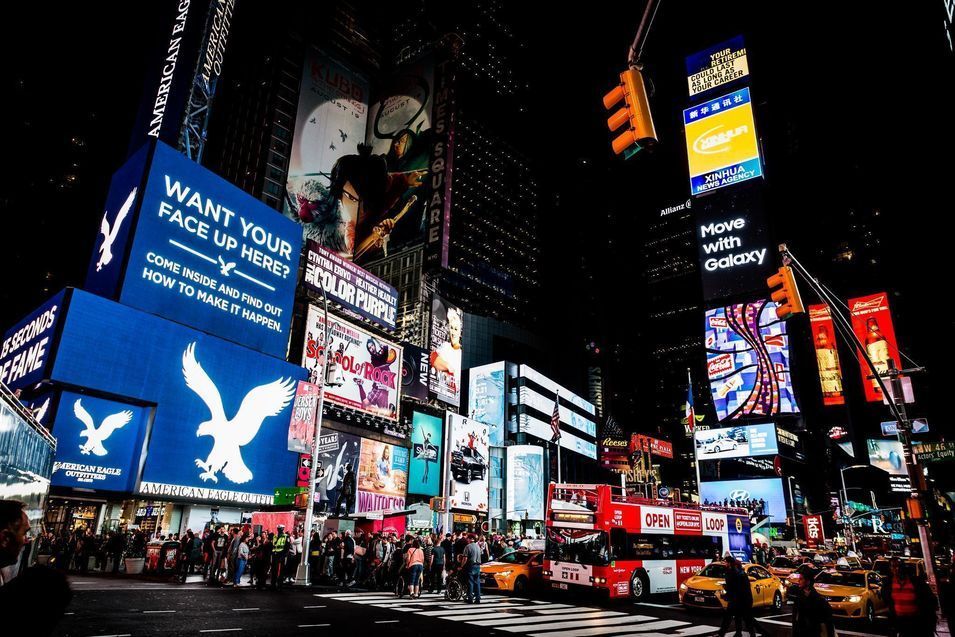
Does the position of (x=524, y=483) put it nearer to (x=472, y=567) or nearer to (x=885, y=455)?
(x=885, y=455)

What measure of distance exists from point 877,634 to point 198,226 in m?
37.2

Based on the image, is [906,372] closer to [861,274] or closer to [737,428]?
[737,428]

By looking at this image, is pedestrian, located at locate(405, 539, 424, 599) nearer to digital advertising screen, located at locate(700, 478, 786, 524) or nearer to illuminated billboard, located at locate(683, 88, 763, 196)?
digital advertising screen, located at locate(700, 478, 786, 524)

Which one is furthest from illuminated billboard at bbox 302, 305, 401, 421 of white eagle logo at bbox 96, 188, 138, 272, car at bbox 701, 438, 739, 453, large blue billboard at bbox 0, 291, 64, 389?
car at bbox 701, 438, 739, 453

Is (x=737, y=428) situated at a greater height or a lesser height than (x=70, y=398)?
greater

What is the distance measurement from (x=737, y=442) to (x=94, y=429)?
185 feet

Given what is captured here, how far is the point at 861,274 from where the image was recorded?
315 feet

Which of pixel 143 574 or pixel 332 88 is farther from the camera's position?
pixel 332 88

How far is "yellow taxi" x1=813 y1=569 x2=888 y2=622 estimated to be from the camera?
1756 centimetres

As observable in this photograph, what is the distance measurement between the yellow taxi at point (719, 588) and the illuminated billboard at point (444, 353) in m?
40.0

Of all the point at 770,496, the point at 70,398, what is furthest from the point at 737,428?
the point at 70,398

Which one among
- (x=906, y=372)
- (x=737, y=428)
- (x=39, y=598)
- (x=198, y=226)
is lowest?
(x=39, y=598)

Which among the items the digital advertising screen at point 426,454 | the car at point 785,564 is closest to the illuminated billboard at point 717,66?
the digital advertising screen at point 426,454

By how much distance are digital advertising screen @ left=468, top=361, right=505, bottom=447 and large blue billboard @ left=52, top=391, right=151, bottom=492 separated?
49.9m
